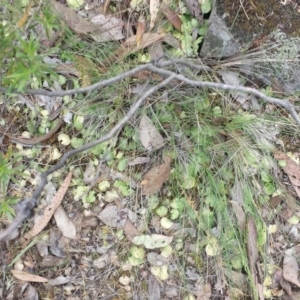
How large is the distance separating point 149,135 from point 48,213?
1.80 ft

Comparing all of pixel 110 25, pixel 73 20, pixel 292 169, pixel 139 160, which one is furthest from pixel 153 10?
pixel 292 169

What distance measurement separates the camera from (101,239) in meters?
1.85

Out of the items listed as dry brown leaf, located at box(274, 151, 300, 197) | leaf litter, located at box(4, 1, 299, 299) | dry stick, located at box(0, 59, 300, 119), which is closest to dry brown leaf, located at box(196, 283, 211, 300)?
leaf litter, located at box(4, 1, 299, 299)

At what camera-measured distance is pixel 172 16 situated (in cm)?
184

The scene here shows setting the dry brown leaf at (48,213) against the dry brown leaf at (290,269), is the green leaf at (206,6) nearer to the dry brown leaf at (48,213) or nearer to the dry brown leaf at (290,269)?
the dry brown leaf at (48,213)

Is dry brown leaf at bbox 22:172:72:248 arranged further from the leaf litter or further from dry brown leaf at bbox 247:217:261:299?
dry brown leaf at bbox 247:217:261:299

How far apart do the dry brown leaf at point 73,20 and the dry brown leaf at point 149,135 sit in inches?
17.9

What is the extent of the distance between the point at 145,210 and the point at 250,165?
1.61 feet

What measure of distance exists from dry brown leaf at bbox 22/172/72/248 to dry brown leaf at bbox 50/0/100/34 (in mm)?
626

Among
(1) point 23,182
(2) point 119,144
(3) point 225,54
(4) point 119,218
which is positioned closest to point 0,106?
(1) point 23,182

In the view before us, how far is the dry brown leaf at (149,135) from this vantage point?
1828mm

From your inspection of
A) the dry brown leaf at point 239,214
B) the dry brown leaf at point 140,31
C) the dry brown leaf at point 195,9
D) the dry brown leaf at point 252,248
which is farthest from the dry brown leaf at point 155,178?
the dry brown leaf at point 195,9

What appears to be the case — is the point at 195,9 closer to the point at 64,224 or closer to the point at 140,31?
the point at 140,31

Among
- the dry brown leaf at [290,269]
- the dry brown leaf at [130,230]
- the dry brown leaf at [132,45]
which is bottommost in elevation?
the dry brown leaf at [130,230]
